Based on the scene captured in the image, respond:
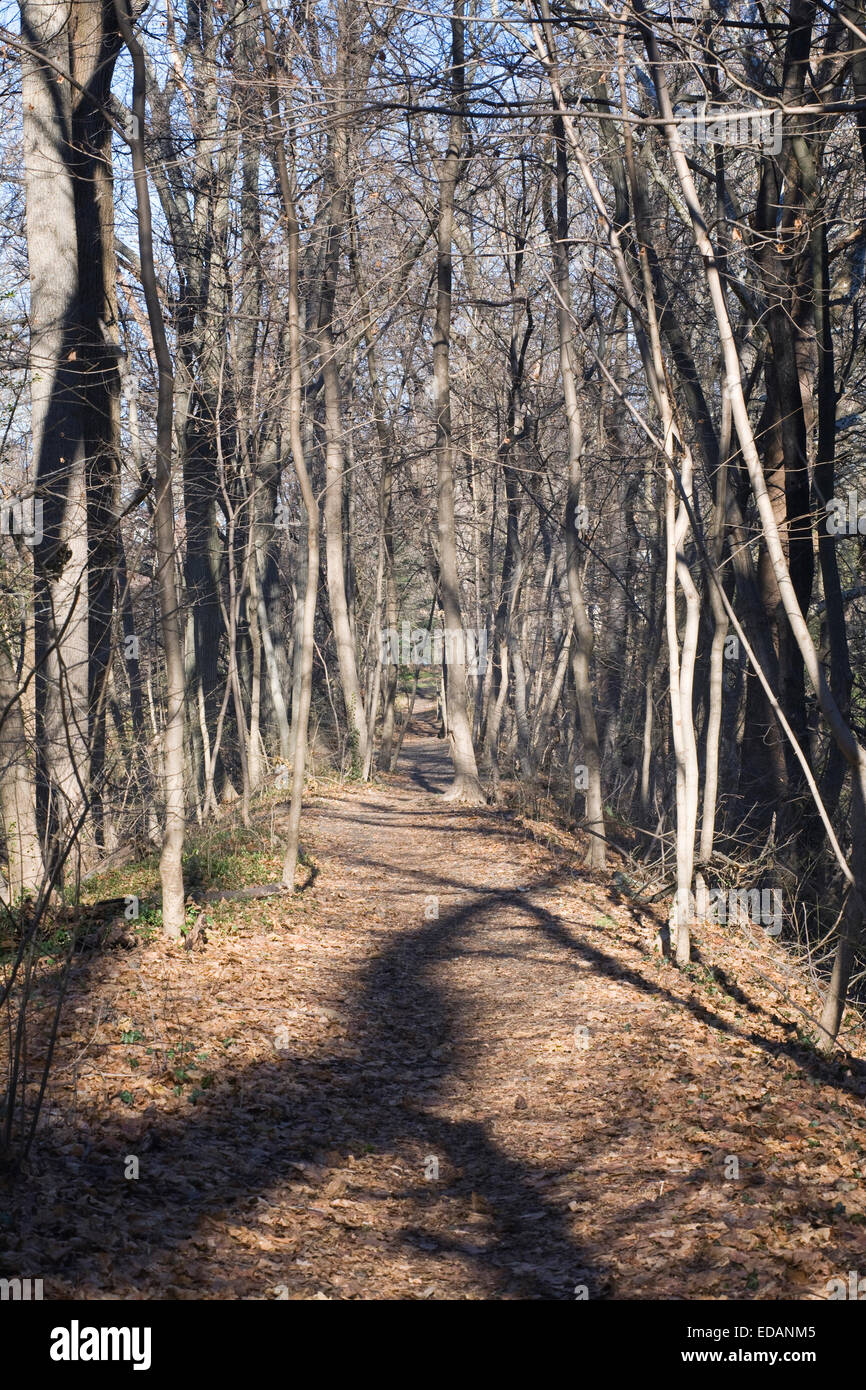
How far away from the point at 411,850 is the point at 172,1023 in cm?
752

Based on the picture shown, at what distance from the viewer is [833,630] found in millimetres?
11836

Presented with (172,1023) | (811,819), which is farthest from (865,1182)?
(811,819)

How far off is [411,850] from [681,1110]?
27.2ft

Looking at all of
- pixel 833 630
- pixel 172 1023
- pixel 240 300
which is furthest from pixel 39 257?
pixel 833 630

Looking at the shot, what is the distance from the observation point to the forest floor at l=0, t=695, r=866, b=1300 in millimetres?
4270

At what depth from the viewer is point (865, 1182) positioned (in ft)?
16.1

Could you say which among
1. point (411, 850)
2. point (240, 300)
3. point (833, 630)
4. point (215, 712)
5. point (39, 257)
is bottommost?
point (411, 850)

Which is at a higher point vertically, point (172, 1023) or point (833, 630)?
point (833, 630)

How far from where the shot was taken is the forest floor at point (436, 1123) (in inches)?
168

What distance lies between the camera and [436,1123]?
6102 mm

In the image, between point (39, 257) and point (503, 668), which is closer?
point (39, 257)
